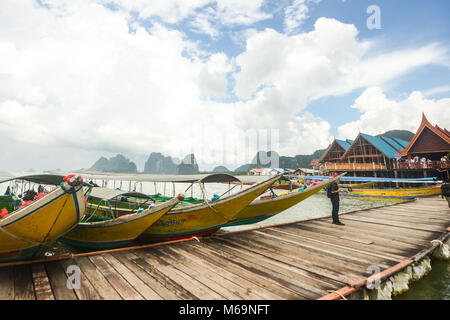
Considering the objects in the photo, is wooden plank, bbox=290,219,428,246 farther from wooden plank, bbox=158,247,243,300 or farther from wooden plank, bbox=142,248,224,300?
wooden plank, bbox=142,248,224,300

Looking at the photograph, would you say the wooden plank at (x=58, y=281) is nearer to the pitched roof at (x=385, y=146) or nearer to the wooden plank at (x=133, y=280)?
the wooden plank at (x=133, y=280)

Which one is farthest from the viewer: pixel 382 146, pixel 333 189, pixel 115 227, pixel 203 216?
pixel 382 146

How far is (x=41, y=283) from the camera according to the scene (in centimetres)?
336

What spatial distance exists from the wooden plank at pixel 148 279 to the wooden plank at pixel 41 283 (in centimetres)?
118

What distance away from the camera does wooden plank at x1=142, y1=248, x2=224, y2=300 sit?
3174 mm

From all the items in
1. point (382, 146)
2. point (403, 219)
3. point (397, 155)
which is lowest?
point (403, 219)

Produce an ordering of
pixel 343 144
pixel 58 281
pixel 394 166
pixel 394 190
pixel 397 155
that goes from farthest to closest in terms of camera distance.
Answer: pixel 343 144
pixel 394 166
pixel 397 155
pixel 394 190
pixel 58 281

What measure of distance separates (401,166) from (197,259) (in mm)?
31798

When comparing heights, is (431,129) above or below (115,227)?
above

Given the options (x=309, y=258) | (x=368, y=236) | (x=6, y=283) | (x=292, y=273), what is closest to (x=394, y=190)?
(x=368, y=236)

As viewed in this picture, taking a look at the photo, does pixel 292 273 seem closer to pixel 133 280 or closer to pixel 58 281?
pixel 133 280

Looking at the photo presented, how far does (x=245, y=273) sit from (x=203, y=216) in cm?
216
